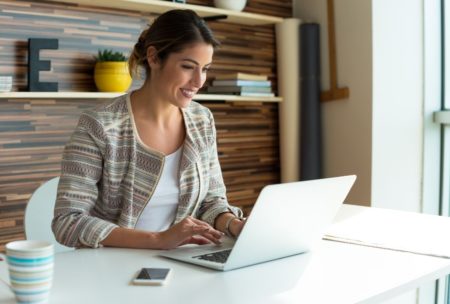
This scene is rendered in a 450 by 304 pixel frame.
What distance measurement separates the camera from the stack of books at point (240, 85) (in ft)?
11.8

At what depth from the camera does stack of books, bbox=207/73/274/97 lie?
3604mm

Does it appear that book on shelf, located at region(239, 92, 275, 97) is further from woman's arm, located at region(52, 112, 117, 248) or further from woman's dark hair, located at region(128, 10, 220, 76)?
woman's arm, located at region(52, 112, 117, 248)

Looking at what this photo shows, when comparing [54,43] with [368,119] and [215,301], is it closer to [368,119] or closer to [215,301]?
[368,119]

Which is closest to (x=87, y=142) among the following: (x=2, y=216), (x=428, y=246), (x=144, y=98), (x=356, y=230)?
(x=144, y=98)

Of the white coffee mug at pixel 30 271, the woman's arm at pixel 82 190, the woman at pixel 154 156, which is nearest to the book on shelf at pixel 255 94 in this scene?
the woman at pixel 154 156

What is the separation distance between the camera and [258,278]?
58.1 inches

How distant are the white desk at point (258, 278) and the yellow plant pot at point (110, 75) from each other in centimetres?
147

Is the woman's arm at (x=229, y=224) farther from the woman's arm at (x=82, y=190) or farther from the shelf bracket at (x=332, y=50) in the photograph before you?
the shelf bracket at (x=332, y=50)

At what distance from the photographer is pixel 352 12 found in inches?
144

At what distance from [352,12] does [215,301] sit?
8.77 ft

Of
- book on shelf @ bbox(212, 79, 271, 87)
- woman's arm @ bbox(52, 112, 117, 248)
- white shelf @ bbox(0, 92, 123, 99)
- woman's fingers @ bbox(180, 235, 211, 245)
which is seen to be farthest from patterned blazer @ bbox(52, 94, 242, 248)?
book on shelf @ bbox(212, 79, 271, 87)

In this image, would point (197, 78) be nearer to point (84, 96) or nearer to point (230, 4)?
point (84, 96)

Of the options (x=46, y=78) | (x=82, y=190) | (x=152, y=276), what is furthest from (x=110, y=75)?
(x=152, y=276)

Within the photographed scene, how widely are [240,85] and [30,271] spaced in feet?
8.16
